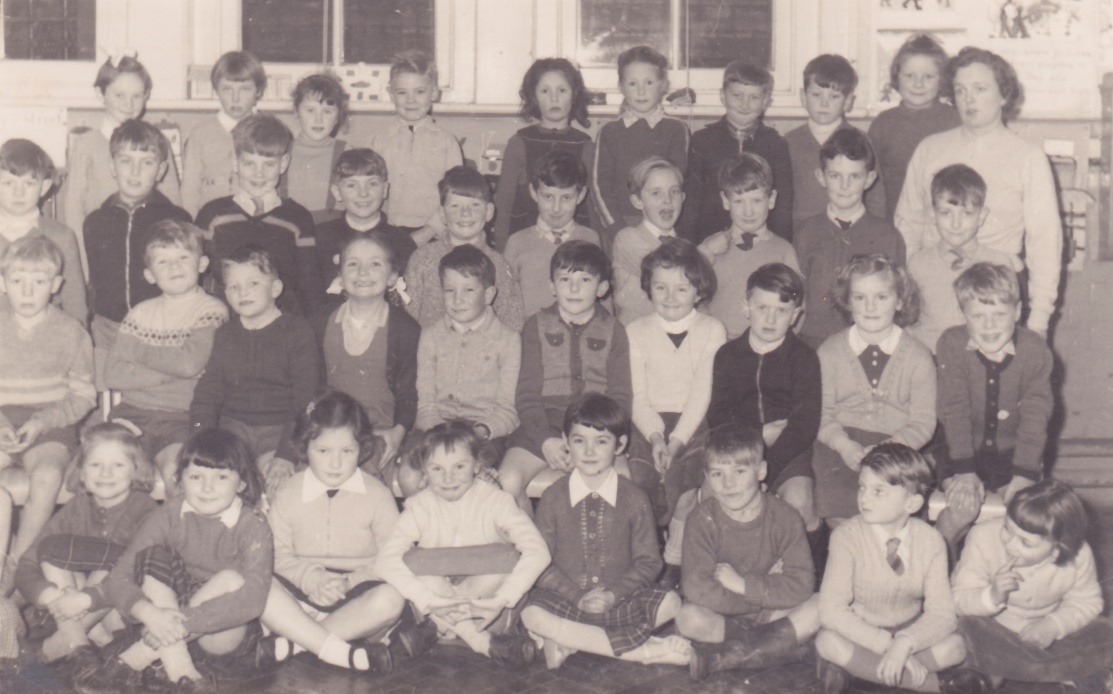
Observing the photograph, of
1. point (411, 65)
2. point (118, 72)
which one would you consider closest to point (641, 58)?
point (411, 65)

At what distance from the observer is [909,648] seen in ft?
A: 10.3

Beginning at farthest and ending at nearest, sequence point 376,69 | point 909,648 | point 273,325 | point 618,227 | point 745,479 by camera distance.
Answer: point 376,69 < point 618,227 < point 273,325 < point 745,479 < point 909,648

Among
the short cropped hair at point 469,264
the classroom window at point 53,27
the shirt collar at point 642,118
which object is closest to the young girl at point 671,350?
the short cropped hair at point 469,264

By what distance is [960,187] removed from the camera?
13.2 ft

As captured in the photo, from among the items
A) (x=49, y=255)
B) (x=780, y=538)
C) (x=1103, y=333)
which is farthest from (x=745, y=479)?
(x=1103, y=333)

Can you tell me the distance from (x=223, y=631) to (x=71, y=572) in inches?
18.4

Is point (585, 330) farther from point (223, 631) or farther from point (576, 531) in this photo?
point (223, 631)

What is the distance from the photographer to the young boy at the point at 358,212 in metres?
4.39

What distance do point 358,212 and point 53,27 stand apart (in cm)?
189

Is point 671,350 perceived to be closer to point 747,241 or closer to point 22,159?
point 747,241

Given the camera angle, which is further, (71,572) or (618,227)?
(618,227)

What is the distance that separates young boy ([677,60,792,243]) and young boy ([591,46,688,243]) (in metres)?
0.11

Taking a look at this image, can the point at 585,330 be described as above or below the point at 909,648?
above

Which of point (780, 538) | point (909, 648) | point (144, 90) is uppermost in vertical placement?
point (144, 90)
